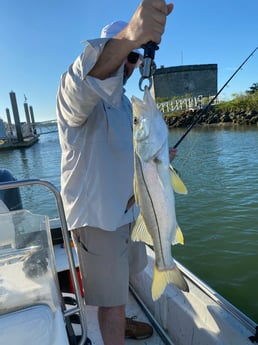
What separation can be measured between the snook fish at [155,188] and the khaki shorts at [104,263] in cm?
43

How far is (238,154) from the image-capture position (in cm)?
1577

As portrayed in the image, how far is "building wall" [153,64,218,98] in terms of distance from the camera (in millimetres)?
50750

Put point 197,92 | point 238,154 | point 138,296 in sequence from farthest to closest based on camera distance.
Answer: point 197,92 → point 238,154 → point 138,296

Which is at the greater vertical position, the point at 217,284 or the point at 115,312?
the point at 115,312

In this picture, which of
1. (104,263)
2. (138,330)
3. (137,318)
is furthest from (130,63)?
(137,318)

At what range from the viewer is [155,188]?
152cm

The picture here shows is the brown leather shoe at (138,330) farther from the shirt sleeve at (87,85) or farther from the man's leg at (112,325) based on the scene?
the shirt sleeve at (87,85)

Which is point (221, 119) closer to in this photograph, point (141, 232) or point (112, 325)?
point (112, 325)

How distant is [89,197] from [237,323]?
1345 mm

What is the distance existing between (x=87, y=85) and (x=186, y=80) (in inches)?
2083

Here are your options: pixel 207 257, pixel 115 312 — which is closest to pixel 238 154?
pixel 207 257

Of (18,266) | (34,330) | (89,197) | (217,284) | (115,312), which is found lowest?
(217,284)

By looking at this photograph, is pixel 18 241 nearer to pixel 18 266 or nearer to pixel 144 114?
pixel 18 266

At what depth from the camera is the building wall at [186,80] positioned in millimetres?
50750
